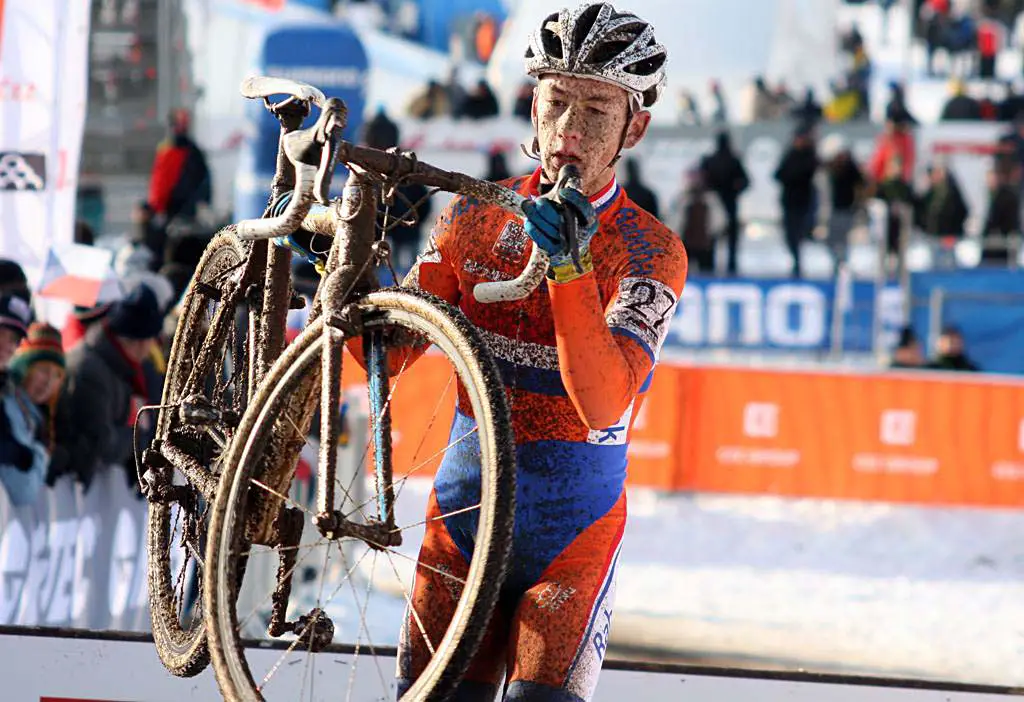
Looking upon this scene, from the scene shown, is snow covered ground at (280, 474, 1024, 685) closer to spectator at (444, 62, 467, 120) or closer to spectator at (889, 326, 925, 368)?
spectator at (889, 326, 925, 368)

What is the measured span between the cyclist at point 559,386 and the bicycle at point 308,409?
0.14 metres

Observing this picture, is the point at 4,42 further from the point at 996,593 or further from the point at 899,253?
the point at 899,253

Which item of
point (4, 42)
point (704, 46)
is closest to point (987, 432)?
point (4, 42)

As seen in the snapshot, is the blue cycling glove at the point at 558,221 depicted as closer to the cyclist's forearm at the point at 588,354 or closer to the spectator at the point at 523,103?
the cyclist's forearm at the point at 588,354

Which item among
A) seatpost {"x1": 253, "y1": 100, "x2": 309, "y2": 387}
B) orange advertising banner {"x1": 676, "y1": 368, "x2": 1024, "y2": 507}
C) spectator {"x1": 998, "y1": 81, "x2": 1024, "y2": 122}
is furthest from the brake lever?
spectator {"x1": 998, "y1": 81, "x2": 1024, "y2": 122}

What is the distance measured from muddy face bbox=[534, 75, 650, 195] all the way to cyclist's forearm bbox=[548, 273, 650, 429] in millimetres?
419

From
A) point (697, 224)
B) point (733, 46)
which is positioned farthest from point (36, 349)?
point (733, 46)

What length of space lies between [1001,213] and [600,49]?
14394 mm

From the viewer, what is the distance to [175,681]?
455cm

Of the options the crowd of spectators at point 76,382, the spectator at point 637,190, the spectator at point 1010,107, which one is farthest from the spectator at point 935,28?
the crowd of spectators at point 76,382

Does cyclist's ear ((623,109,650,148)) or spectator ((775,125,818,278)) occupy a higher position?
cyclist's ear ((623,109,650,148))

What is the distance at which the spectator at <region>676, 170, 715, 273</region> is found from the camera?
16719 mm

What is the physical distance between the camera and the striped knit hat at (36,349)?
7.29 metres

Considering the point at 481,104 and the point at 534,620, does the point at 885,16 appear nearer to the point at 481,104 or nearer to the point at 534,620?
the point at 481,104
